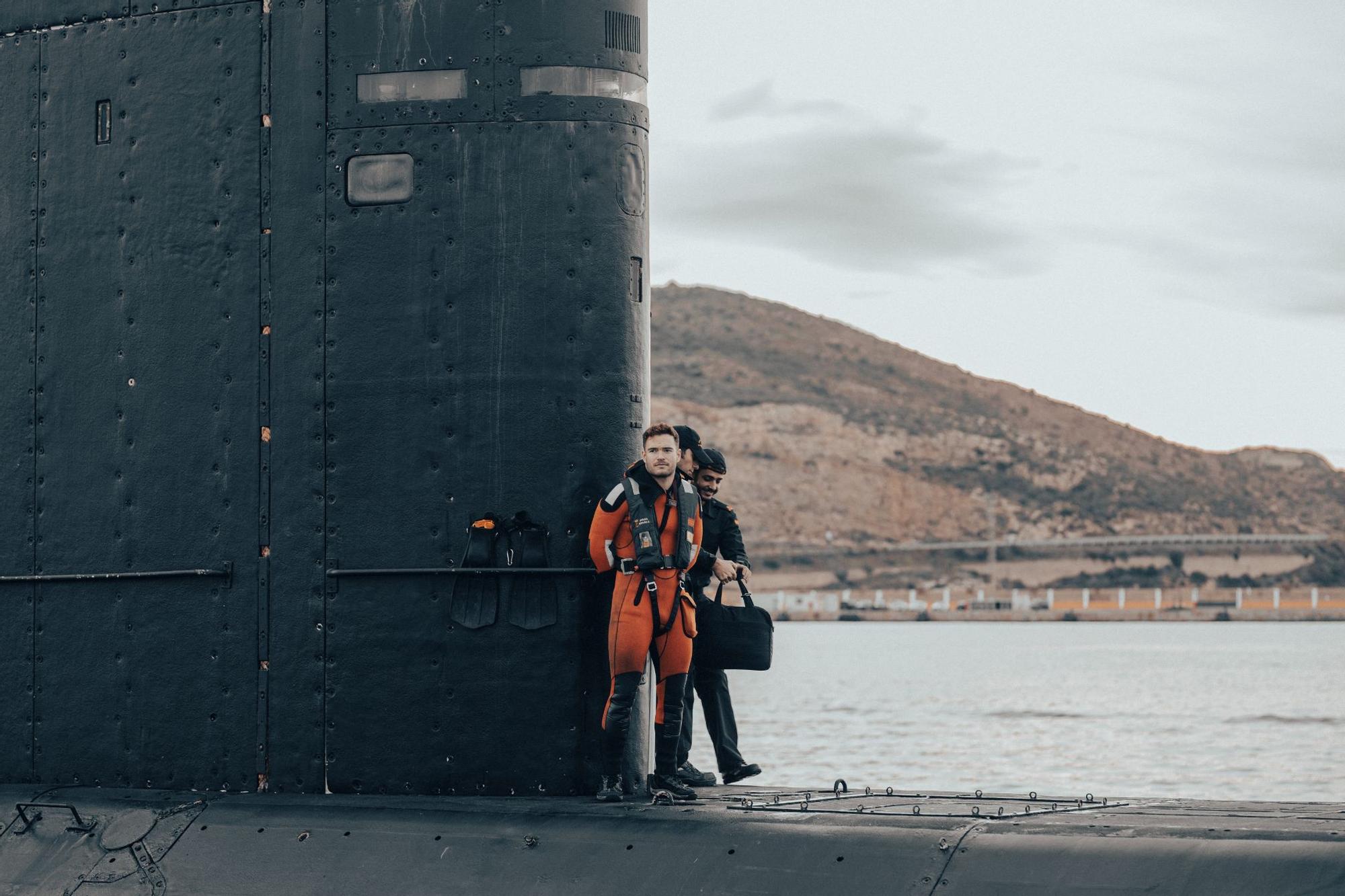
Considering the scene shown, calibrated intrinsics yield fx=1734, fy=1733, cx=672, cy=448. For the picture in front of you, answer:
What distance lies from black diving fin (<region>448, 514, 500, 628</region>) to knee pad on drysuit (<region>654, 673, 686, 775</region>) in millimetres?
941

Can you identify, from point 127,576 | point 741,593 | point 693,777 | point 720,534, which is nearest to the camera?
point 127,576

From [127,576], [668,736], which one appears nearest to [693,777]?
[668,736]

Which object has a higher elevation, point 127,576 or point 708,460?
point 708,460

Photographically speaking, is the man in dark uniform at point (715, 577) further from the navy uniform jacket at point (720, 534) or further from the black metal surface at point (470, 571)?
the black metal surface at point (470, 571)

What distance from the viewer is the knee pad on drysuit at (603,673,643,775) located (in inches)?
269

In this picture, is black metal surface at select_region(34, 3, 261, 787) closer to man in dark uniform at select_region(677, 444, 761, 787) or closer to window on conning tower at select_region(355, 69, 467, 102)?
window on conning tower at select_region(355, 69, 467, 102)

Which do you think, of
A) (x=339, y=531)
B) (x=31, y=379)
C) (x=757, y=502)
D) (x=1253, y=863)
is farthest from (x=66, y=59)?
(x=757, y=502)

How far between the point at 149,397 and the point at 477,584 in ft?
5.50

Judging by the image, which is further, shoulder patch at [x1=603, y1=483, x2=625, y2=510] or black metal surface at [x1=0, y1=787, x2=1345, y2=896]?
shoulder patch at [x1=603, y1=483, x2=625, y2=510]

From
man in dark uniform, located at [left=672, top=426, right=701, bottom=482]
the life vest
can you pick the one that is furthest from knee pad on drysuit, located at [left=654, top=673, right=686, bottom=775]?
man in dark uniform, located at [left=672, top=426, right=701, bottom=482]

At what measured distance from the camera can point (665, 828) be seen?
6195 millimetres

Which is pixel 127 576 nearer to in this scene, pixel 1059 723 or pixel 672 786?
pixel 672 786

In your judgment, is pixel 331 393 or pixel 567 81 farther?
pixel 331 393

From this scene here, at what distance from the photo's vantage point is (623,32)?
7070 mm
